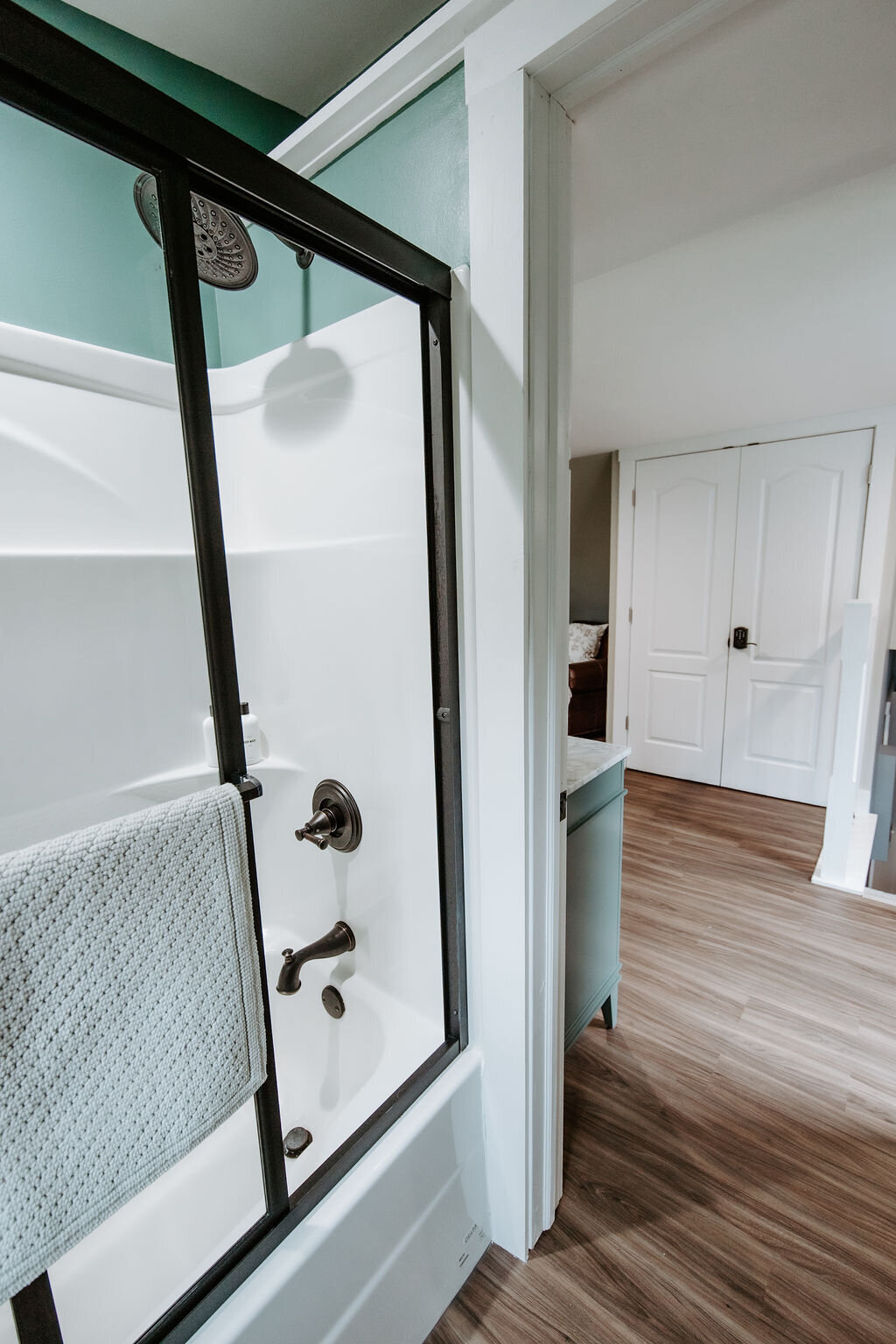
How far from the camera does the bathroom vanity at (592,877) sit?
1.36 m

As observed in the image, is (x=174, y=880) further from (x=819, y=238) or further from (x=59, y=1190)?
(x=819, y=238)

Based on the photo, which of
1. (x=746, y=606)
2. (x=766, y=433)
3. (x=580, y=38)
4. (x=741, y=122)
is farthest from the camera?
(x=746, y=606)

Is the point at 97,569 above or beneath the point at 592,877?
above

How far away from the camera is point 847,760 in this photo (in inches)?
92.2

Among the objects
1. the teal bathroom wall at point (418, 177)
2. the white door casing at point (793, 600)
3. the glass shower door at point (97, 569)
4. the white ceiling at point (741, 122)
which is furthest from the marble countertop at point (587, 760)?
the white door casing at point (793, 600)

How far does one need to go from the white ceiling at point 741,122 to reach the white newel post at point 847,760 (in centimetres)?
170

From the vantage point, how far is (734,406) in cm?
273

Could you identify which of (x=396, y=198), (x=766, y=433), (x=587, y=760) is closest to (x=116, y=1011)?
(x=587, y=760)

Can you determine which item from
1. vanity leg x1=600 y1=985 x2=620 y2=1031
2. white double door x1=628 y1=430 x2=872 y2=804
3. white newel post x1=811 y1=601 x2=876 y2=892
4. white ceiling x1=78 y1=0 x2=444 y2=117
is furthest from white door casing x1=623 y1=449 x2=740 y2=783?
white ceiling x1=78 y1=0 x2=444 y2=117

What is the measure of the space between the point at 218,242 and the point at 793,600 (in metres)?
3.21

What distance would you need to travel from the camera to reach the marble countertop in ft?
4.30

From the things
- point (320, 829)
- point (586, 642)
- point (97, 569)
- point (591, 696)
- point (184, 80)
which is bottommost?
point (591, 696)

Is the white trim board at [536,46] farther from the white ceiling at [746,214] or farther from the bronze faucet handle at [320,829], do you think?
the bronze faucet handle at [320,829]

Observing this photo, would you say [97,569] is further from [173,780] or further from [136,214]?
[136,214]
